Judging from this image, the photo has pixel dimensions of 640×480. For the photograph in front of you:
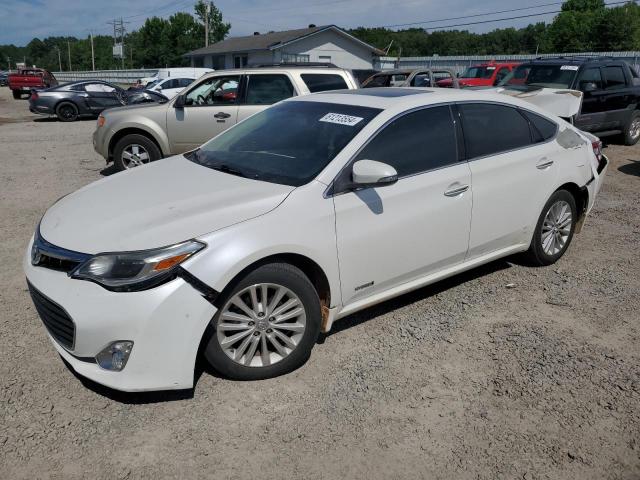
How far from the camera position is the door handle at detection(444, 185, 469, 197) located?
13.0 feet

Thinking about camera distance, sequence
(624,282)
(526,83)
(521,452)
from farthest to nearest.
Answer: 1. (526,83)
2. (624,282)
3. (521,452)

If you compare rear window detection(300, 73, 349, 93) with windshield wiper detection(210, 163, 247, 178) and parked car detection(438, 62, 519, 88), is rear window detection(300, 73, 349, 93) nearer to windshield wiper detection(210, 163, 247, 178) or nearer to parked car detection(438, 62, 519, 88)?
windshield wiper detection(210, 163, 247, 178)

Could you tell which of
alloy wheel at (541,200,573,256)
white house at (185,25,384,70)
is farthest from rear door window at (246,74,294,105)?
white house at (185,25,384,70)

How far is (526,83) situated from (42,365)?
425 inches

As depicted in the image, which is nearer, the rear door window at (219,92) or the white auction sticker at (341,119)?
the white auction sticker at (341,119)

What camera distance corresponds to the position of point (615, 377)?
11.3 ft

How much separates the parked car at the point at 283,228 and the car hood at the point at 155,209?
0.04 ft

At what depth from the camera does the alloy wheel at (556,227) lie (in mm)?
4964

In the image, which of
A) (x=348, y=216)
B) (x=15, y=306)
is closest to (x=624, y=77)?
(x=348, y=216)

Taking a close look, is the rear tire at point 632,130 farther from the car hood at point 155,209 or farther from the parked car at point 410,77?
the car hood at point 155,209

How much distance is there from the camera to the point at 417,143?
→ 393 cm

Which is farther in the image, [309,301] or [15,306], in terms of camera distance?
[15,306]

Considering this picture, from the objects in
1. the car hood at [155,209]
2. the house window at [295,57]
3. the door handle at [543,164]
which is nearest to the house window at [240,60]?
the house window at [295,57]

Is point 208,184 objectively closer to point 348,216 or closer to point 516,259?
point 348,216
